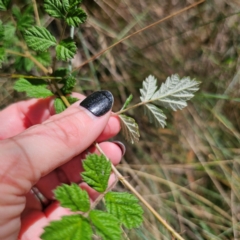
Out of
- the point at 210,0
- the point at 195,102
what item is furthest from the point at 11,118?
the point at 210,0

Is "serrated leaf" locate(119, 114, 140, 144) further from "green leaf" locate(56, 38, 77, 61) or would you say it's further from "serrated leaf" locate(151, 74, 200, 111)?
"green leaf" locate(56, 38, 77, 61)

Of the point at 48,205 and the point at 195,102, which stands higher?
the point at 48,205

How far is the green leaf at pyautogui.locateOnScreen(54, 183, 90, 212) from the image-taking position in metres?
0.82

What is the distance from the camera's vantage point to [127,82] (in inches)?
83.6

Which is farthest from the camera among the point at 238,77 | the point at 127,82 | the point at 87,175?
the point at 127,82

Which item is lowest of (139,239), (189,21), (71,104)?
(139,239)

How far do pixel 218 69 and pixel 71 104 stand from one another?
4.11 feet

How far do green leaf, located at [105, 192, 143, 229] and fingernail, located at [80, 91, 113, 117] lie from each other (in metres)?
0.34

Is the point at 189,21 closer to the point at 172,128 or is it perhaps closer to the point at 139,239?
the point at 172,128

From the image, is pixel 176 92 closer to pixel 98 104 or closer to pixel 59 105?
pixel 98 104

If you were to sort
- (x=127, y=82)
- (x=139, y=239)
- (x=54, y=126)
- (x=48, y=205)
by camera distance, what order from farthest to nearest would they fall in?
(x=127, y=82) < (x=139, y=239) < (x=48, y=205) < (x=54, y=126)

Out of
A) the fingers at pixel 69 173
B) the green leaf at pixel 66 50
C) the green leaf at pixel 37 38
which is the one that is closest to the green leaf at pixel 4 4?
the green leaf at pixel 37 38

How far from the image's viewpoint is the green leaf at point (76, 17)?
3.39 feet

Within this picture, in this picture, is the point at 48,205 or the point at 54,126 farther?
the point at 48,205
